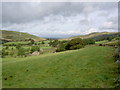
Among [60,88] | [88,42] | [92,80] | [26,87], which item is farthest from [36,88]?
[88,42]

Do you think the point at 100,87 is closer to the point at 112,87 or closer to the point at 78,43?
the point at 112,87

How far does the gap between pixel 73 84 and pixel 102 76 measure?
3.94 meters

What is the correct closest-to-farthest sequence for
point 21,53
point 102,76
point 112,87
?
point 112,87 < point 102,76 < point 21,53

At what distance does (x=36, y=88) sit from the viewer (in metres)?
9.52

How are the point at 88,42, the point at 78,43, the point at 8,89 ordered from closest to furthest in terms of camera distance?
the point at 8,89 → the point at 78,43 → the point at 88,42

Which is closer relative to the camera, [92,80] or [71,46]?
[92,80]

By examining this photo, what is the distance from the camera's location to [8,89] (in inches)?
388

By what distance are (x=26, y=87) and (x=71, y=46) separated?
5068cm

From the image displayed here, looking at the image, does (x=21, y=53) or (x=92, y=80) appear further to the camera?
(x=21, y=53)

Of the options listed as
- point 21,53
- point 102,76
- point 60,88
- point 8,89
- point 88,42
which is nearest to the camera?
point 60,88

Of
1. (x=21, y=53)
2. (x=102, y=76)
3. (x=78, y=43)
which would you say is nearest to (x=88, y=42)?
(x=78, y=43)

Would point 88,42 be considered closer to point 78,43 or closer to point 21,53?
point 78,43

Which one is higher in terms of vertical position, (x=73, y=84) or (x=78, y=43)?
(x=78, y=43)

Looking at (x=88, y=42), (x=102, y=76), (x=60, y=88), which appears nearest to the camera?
(x=60, y=88)
